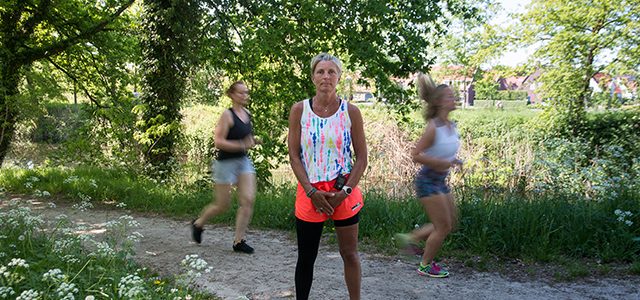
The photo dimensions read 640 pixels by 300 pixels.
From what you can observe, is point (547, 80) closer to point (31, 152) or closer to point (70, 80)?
point (70, 80)

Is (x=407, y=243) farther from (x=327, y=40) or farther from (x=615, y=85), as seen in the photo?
(x=615, y=85)

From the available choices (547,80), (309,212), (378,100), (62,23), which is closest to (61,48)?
(62,23)

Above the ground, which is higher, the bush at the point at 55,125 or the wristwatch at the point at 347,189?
the bush at the point at 55,125

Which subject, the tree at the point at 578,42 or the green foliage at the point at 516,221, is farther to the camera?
the tree at the point at 578,42

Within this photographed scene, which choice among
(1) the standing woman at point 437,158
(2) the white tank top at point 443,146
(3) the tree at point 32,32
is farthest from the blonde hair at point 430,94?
(3) the tree at point 32,32

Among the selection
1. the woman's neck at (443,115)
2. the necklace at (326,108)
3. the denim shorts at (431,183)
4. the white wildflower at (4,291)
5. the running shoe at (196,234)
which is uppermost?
the necklace at (326,108)

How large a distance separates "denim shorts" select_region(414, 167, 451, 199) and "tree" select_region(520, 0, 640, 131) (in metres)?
12.7

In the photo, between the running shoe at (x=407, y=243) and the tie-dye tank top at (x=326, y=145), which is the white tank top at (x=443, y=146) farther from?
the tie-dye tank top at (x=326, y=145)

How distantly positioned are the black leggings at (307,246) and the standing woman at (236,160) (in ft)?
7.63

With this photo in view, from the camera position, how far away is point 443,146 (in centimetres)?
430

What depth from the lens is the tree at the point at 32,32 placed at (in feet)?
33.6

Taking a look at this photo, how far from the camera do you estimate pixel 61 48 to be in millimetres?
11016

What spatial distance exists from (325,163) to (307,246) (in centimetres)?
57

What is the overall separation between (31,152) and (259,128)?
39.4ft
